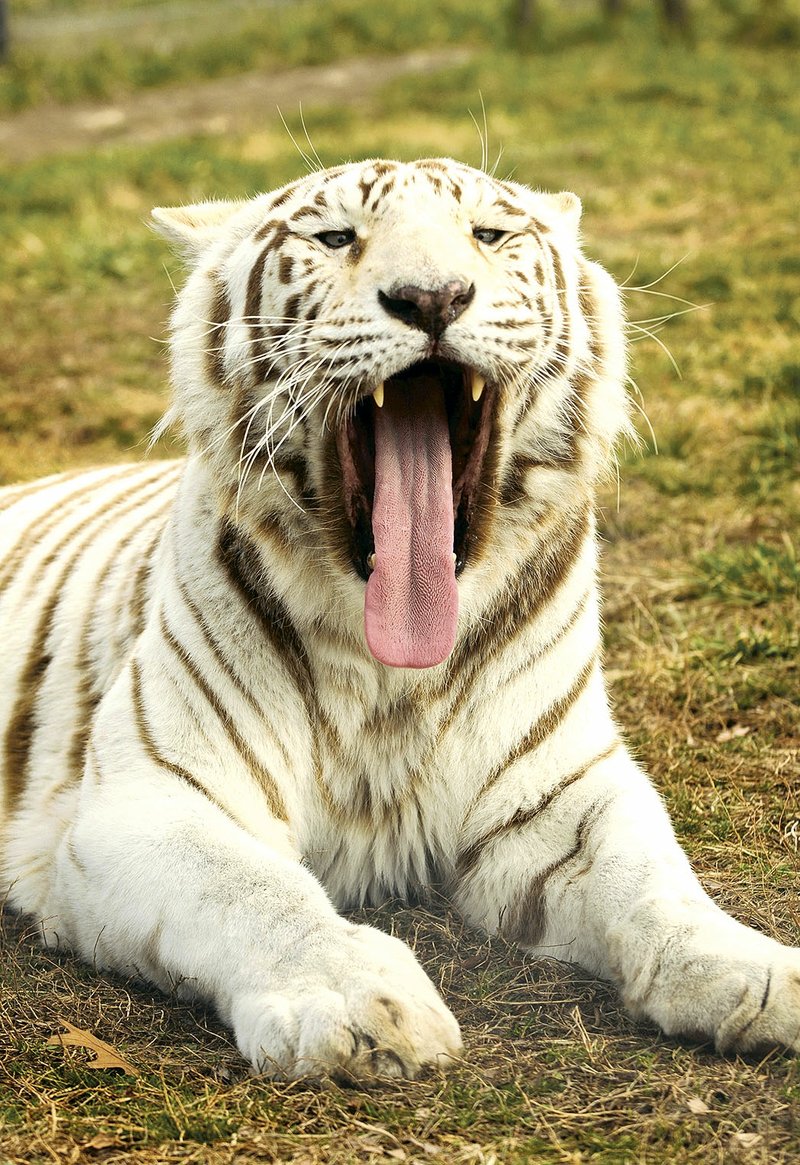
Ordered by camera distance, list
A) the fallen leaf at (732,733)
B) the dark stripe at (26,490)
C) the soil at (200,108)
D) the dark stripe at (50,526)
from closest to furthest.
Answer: the fallen leaf at (732,733) → the dark stripe at (50,526) → the dark stripe at (26,490) → the soil at (200,108)

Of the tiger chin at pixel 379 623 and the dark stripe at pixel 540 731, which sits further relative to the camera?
the dark stripe at pixel 540 731

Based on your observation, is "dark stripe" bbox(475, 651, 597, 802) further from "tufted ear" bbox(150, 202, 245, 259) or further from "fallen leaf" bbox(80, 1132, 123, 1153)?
"tufted ear" bbox(150, 202, 245, 259)

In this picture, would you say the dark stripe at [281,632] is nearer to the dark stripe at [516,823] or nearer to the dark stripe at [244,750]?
the dark stripe at [244,750]

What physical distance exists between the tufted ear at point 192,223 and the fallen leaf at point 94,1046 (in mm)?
1610

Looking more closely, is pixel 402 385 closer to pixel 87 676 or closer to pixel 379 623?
pixel 379 623

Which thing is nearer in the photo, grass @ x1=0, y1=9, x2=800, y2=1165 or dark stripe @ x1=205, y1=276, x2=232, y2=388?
grass @ x1=0, y1=9, x2=800, y2=1165

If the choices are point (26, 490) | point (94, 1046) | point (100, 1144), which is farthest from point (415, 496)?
point (26, 490)

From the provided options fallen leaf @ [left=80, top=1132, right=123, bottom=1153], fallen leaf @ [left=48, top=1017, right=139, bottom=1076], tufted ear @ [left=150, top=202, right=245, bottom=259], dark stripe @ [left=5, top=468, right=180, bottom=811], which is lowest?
fallen leaf @ [left=80, top=1132, right=123, bottom=1153]

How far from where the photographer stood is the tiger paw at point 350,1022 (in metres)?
1.98

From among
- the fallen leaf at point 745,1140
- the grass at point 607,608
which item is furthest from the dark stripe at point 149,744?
the fallen leaf at point 745,1140

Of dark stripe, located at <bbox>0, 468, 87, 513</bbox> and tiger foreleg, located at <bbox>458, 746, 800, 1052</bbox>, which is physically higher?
dark stripe, located at <bbox>0, 468, 87, 513</bbox>

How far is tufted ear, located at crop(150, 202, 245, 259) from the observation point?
2.96 m

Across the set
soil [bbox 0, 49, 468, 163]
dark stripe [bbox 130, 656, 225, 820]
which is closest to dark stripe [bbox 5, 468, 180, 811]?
dark stripe [bbox 130, 656, 225, 820]

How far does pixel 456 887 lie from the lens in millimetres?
2676
